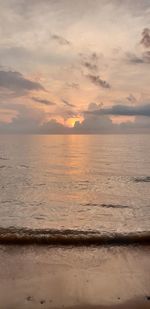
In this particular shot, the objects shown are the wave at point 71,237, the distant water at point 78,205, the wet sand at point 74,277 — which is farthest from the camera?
the distant water at point 78,205

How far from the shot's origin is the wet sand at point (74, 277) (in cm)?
629

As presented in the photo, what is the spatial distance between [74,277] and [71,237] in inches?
148

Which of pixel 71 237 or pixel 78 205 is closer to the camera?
pixel 71 237

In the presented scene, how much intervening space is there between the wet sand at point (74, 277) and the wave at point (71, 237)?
2.35 ft

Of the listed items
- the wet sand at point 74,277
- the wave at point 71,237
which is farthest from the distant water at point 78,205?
the wet sand at point 74,277

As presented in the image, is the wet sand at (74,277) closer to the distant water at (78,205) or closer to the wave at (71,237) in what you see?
the wave at (71,237)

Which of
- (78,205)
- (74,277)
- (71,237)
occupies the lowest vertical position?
(78,205)

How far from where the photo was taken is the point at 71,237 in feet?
37.0

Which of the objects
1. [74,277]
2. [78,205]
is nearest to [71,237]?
[74,277]

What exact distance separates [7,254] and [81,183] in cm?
2045

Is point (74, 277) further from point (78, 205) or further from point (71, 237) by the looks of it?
point (78, 205)

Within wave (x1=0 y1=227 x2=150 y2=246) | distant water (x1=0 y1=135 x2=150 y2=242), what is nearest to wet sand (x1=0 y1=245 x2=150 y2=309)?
wave (x1=0 y1=227 x2=150 y2=246)

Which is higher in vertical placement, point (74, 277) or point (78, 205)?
point (74, 277)

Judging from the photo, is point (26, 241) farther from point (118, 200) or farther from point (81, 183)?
point (81, 183)
